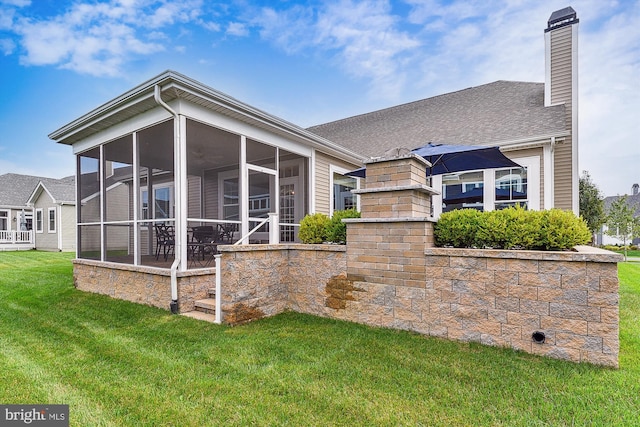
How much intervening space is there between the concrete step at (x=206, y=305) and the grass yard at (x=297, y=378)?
1.43 feet

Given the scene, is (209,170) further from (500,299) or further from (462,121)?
(500,299)

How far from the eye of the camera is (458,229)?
152 inches

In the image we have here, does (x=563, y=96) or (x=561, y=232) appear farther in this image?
(x=563, y=96)

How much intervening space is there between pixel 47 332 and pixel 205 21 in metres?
8.95

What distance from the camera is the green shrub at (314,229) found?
15.8 ft

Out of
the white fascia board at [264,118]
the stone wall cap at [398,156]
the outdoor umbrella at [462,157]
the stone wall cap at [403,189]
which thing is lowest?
the stone wall cap at [403,189]

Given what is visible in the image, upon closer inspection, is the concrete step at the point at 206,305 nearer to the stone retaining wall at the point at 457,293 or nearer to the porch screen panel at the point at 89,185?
the stone retaining wall at the point at 457,293

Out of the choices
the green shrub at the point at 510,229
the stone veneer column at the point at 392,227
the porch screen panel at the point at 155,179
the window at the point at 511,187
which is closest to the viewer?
the green shrub at the point at 510,229

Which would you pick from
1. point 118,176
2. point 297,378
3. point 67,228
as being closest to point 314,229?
point 297,378

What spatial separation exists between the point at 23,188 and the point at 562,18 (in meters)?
29.8

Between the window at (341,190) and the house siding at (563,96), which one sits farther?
the window at (341,190)

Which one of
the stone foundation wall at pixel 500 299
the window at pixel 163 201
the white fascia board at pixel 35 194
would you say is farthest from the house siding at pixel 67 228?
the stone foundation wall at pixel 500 299

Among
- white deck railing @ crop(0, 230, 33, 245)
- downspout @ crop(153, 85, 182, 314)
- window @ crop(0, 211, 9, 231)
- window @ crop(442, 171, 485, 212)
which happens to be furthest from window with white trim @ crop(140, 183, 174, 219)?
window @ crop(0, 211, 9, 231)

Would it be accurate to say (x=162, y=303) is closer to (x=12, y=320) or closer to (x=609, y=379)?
(x=12, y=320)
